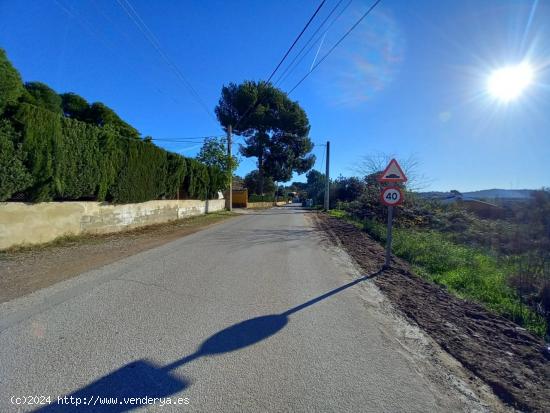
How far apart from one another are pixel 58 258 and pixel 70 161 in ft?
12.3

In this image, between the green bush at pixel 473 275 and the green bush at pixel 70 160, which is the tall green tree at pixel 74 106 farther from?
the green bush at pixel 473 275

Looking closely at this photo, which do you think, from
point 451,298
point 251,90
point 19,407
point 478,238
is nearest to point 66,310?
point 19,407

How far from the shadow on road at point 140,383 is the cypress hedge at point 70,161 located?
750 cm

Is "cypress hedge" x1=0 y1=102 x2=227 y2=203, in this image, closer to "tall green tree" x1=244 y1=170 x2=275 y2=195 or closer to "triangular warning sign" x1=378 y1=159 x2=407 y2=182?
"triangular warning sign" x1=378 y1=159 x2=407 y2=182

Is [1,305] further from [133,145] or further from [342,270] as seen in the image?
[133,145]

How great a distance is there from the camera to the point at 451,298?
213 inches

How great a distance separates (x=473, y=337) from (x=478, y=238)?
38.7 ft

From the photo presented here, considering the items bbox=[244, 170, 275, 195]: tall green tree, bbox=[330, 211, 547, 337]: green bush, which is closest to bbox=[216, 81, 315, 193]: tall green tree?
bbox=[244, 170, 275, 195]: tall green tree

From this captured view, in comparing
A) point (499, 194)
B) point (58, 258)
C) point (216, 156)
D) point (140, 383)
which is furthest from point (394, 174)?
point (499, 194)

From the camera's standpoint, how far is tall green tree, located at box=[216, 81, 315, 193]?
140ft

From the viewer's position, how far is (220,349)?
3.20m

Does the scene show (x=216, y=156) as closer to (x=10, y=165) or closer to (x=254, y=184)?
(x=10, y=165)

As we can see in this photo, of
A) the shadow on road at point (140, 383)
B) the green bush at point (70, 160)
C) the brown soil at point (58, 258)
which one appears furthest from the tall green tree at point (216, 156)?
the shadow on road at point (140, 383)

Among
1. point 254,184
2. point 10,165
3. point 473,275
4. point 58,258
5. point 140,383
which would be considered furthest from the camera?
point 254,184
